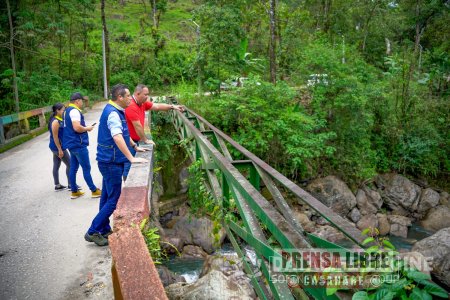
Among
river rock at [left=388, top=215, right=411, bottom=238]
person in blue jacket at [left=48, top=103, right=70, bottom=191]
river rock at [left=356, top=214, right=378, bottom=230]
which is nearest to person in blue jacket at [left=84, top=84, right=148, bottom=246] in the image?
person in blue jacket at [left=48, top=103, right=70, bottom=191]

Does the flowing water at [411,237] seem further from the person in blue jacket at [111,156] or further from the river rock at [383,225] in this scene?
the person in blue jacket at [111,156]

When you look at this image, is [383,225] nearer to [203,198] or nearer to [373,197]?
[373,197]

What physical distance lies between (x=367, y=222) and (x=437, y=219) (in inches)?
132

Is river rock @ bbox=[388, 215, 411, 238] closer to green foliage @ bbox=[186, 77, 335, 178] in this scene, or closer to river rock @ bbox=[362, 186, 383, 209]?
river rock @ bbox=[362, 186, 383, 209]

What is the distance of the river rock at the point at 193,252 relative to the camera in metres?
9.68

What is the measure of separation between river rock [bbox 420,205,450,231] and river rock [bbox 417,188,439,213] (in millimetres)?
403

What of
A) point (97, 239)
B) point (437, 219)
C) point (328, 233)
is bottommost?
point (437, 219)

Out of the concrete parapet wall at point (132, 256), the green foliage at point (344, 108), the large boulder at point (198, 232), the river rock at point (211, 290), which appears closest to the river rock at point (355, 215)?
the green foliage at point (344, 108)

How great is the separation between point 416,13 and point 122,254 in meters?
26.7

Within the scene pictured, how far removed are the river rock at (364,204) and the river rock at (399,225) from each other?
2.59 feet

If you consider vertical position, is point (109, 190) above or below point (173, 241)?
above

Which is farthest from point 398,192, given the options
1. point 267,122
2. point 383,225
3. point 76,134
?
point 76,134

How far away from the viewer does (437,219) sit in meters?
14.4

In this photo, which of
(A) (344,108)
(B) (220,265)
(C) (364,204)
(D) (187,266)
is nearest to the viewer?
(B) (220,265)
